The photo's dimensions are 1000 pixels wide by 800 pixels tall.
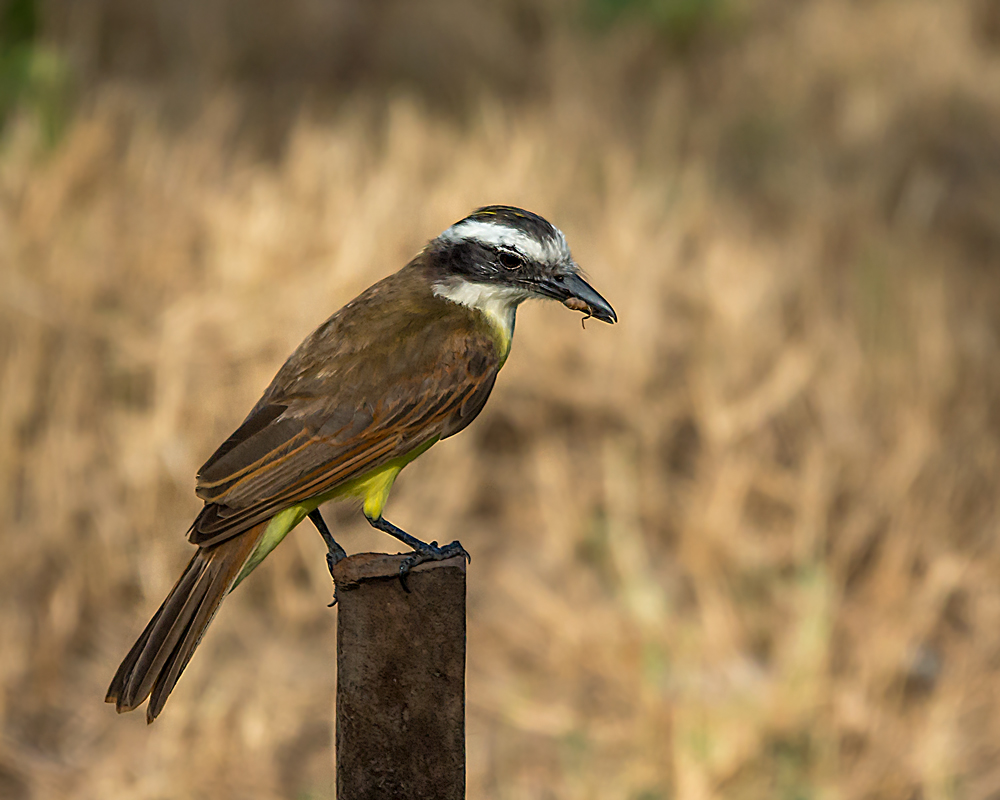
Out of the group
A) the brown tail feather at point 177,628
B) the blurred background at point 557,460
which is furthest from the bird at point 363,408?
the blurred background at point 557,460

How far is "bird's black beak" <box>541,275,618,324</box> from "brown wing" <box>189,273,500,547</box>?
186 mm

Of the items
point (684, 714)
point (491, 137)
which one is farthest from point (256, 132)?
point (684, 714)

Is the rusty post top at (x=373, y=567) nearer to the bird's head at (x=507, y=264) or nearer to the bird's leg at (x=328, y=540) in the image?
the bird's leg at (x=328, y=540)

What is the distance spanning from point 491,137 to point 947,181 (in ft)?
12.8

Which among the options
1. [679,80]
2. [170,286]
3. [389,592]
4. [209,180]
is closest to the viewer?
[389,592]

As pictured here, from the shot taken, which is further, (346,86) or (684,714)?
(346,86)

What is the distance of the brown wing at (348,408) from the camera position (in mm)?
2197

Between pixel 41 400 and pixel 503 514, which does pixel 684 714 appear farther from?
pixel 41 400

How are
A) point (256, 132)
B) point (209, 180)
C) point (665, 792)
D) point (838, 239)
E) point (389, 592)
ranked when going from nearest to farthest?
point (389, 592) < point (665, 792) < point (209, 180) < point (838, 239) < point (256, 132)

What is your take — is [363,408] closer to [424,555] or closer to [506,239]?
[424,555]

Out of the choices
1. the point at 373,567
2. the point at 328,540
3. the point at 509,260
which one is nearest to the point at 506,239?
the point at 509,260

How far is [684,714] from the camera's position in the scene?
467 cm

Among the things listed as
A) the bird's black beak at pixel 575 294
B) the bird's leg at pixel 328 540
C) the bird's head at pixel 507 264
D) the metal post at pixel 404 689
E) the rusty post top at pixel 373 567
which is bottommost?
the metal post at pixel 404 689

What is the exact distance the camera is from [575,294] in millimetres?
2592
